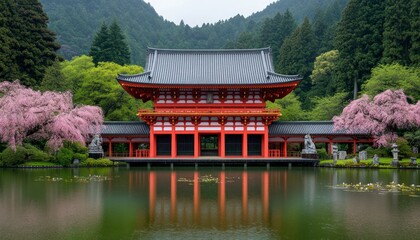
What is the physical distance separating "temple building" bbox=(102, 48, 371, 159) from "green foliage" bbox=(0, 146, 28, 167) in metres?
8.37

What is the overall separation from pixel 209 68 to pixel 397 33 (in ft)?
66.4

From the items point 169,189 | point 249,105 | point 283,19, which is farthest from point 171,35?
point 169,189

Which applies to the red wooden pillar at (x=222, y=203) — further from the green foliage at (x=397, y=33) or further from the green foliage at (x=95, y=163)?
the green foliage at (x=397, y=33)

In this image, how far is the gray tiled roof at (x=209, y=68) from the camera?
40.2 metres

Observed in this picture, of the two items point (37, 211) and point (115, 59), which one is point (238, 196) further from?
point (115, 59)

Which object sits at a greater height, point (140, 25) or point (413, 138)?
point (140, 25)

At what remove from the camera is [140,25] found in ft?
421

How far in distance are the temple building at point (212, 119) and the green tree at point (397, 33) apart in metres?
12.6

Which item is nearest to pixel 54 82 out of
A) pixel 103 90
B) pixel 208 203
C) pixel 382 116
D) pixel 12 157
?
pixel 103 90

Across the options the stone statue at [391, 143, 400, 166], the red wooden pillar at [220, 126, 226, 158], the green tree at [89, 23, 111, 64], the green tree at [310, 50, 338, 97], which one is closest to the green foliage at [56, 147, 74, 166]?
the red wooden pillar at [220, 126, 226, 158]

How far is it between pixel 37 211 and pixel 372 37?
153ft

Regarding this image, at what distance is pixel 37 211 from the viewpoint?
48.2ft

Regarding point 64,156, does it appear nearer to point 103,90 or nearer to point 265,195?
point 103,90

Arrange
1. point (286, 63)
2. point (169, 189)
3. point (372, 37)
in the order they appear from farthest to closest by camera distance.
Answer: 1. point (286, 63)
2. point (372, 37)
3. point (169, 189)
